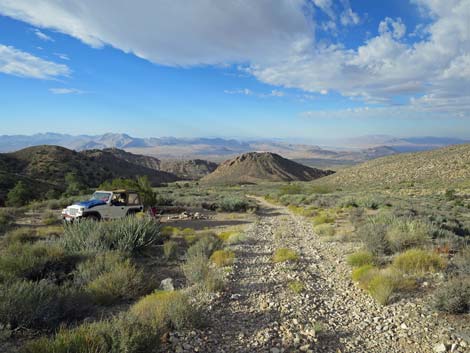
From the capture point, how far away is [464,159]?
158ft

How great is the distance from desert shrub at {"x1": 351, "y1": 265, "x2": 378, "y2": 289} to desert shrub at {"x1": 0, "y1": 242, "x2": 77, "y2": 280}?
657 centimetres

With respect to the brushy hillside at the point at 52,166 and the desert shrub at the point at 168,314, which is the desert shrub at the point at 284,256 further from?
the brushy hillside at the point at 52,166

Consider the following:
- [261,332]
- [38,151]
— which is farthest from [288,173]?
[261,332]

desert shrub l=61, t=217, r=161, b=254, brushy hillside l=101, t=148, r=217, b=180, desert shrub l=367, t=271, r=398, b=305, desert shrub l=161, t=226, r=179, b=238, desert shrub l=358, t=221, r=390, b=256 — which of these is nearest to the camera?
desert shrub l=367, t=271, r=398, b=305

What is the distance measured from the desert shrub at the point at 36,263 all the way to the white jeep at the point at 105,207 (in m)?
5.39

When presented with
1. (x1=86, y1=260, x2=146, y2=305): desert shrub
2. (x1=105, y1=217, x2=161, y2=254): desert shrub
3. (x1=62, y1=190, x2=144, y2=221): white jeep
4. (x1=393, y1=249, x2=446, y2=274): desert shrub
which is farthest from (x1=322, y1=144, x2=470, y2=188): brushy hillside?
(x1=86, y1=260, x2=146, y2=305): desert shrub

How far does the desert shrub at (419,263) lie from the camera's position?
23.6ft

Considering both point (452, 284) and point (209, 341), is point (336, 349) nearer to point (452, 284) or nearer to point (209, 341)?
point (209, 341)

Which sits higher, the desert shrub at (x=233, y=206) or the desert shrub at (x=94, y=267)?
the desert shrub at (x=94, y=267)

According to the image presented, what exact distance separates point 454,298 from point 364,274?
1986mm

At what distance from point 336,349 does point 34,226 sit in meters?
14.7

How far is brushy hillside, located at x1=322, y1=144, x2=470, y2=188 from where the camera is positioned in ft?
141

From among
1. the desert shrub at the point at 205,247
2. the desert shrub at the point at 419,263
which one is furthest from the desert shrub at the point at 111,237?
the desert shrub at the point at 419,263

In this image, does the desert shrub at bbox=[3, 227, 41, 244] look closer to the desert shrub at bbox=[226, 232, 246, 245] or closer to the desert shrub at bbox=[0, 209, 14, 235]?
the desert shrub at bbox=[0, 209, 14, 235]
